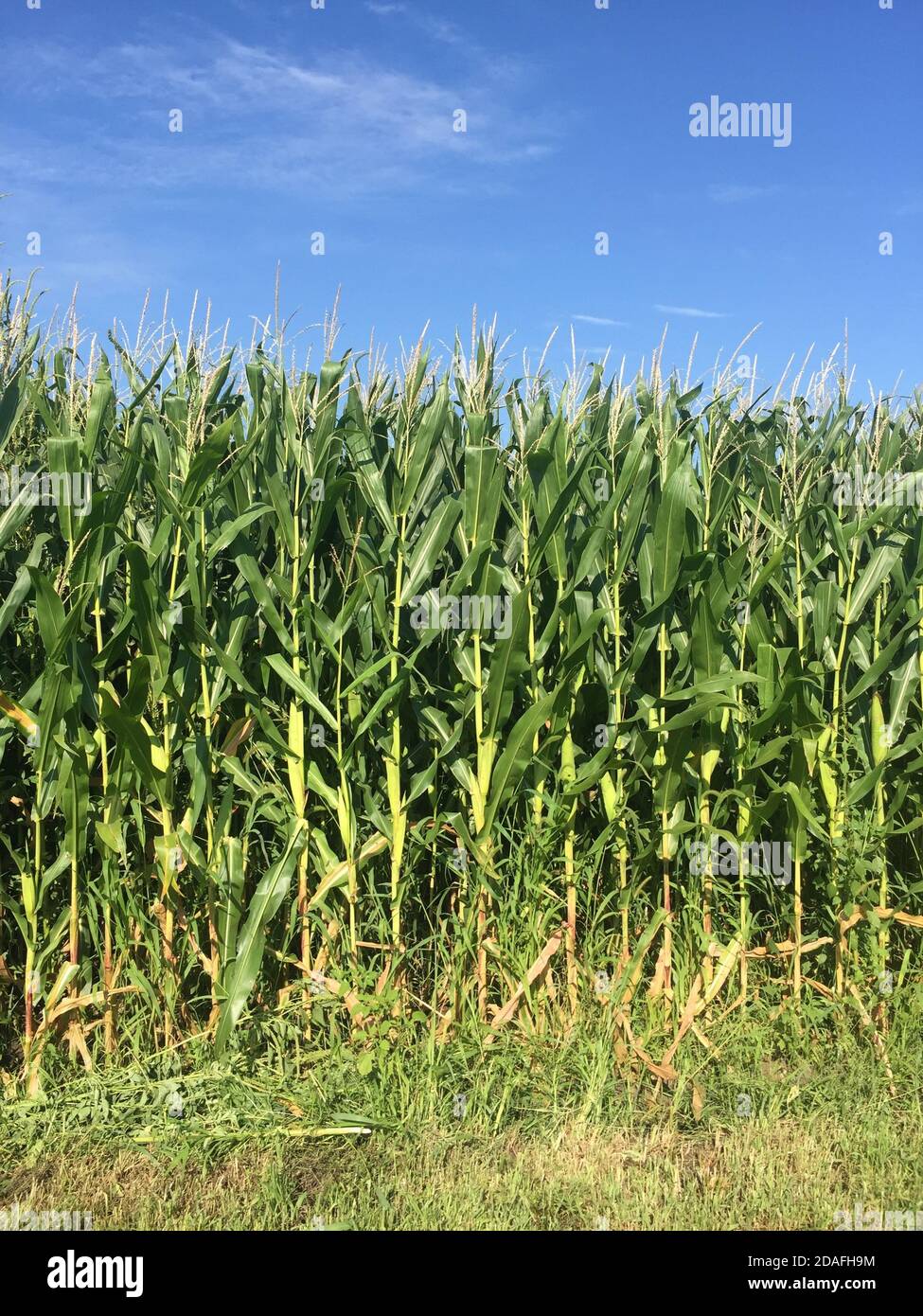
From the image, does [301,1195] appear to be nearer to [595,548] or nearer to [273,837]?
[273,837]

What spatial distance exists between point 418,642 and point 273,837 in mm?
1286

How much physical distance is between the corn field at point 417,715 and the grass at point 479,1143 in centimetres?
25

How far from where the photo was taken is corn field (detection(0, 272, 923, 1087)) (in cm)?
468

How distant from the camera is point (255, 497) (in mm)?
5133

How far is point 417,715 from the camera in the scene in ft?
16.5

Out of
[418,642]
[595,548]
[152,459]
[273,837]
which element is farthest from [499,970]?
[152,459]

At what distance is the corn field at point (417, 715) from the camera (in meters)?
4.68

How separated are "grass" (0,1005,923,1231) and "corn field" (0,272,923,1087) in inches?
10.0
